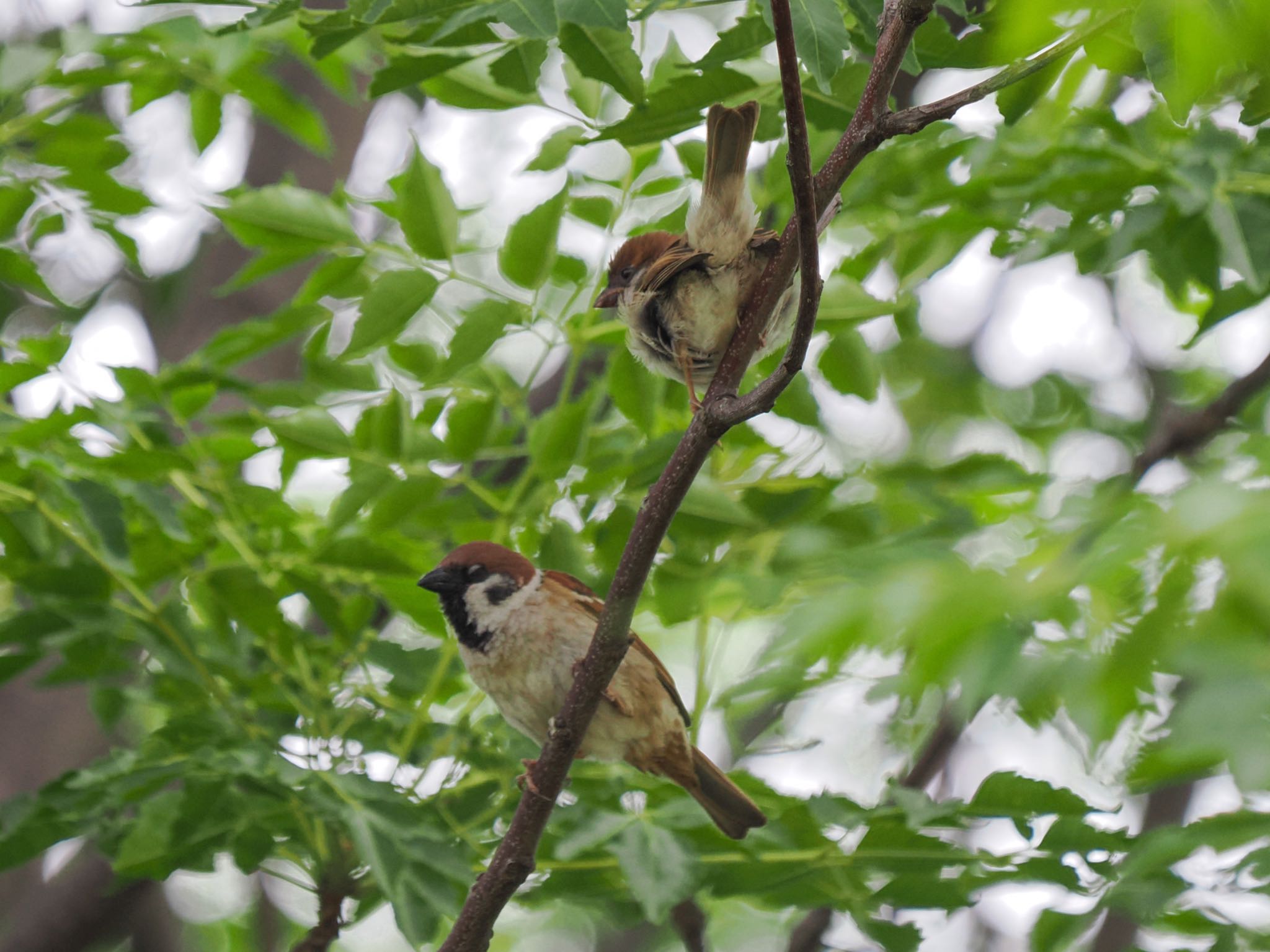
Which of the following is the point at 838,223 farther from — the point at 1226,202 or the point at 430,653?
the point at 430,653

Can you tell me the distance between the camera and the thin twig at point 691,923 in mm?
2723

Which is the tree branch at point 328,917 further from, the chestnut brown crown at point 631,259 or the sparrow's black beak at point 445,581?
the chestnut brown crown at point 631,259

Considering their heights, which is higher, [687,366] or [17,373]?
[687,366]

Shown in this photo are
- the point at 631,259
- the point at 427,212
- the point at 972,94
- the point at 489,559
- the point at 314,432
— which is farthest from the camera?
the point at 489,559

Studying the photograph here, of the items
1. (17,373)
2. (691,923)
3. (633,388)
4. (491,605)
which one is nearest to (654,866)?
(691,923)

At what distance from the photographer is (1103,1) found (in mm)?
1429

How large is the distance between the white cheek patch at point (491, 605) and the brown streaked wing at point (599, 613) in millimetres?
90

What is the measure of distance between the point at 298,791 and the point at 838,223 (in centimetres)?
169

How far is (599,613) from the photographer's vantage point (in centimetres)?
275

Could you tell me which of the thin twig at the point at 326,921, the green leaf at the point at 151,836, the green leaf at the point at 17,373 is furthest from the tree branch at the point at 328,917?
the green leaf at the point at 17,373

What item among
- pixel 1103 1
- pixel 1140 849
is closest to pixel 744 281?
pixel 1103 1

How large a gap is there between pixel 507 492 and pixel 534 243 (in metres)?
0.62

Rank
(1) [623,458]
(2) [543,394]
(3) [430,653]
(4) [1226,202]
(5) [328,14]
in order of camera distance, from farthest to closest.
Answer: (2) [543,394] → (3) [430,653] → (1) [623,458] → (4) [1226,202] → (5) [328,14]

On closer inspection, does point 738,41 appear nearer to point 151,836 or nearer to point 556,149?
point 556,149
